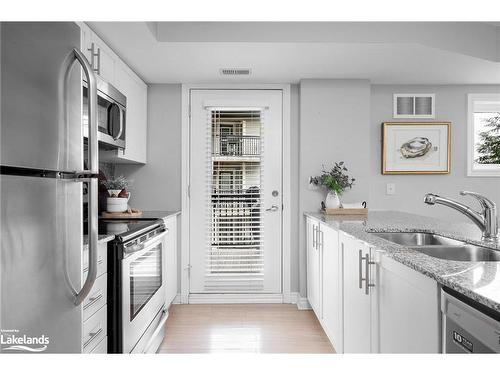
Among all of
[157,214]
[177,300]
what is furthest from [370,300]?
[177,300]

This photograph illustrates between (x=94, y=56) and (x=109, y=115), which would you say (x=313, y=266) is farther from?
(x=94, y=56)

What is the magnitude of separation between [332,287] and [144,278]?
1180 mm

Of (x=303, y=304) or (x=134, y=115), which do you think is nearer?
(x=134, y=115)

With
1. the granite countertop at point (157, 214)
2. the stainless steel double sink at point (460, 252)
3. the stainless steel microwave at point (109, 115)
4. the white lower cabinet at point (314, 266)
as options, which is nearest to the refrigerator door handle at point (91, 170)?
the stainless steel microwave at point (109, 115)

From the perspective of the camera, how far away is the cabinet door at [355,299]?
5.59 feet

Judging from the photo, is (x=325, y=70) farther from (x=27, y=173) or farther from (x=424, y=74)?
(x=27, y=173)

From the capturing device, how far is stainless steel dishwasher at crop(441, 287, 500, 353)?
Answer: 818mm

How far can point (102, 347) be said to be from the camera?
68.7 inches

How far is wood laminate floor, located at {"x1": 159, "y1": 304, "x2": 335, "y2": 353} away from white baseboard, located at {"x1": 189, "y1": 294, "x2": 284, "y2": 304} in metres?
0.07

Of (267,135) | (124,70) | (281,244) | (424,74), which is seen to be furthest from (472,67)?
(124,70)

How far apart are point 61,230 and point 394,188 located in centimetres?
325

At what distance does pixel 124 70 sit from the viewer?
290 centimetres

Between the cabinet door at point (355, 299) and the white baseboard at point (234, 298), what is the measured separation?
1536mm

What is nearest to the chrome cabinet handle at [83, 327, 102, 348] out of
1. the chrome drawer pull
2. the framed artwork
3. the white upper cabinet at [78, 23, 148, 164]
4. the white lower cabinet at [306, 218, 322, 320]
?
the chrome drawer pull
